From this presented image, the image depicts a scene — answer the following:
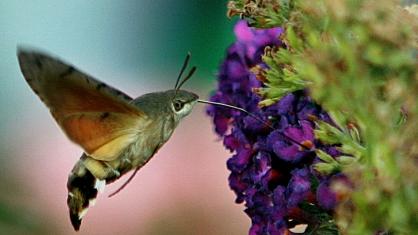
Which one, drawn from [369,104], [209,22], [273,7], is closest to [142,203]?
[209,22]


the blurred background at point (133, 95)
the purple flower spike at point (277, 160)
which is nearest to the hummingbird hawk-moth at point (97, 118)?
the purple flower spike at point (277, 160)

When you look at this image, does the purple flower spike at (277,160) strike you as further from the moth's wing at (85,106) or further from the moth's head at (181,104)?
the moth's wing at (85,106)

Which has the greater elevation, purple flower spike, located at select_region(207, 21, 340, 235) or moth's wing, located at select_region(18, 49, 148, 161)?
moth's wing, located at select_region(18, 49, 148, 161)

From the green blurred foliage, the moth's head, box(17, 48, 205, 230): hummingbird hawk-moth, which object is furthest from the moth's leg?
the green blurred foliage

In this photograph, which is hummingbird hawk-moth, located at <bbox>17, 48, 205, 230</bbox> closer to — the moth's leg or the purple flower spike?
the moth's leg

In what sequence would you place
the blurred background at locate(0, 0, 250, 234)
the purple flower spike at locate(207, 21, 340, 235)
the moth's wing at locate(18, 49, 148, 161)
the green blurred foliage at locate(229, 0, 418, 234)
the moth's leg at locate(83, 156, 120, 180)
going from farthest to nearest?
the blurred background at locate(0, 0, 250, 234), the moth's leg at locate(83, 156, 120, 180), the moth's wing at locate(18, 49, 148, 161), the purple flower spike at locate(207, 21, 340, 235), the green blurred foliage at locate(229, 0, 418, 234)

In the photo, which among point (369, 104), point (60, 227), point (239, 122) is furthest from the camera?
point (60, 227)

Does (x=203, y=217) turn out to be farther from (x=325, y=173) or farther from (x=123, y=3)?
(x=325, y=173)
